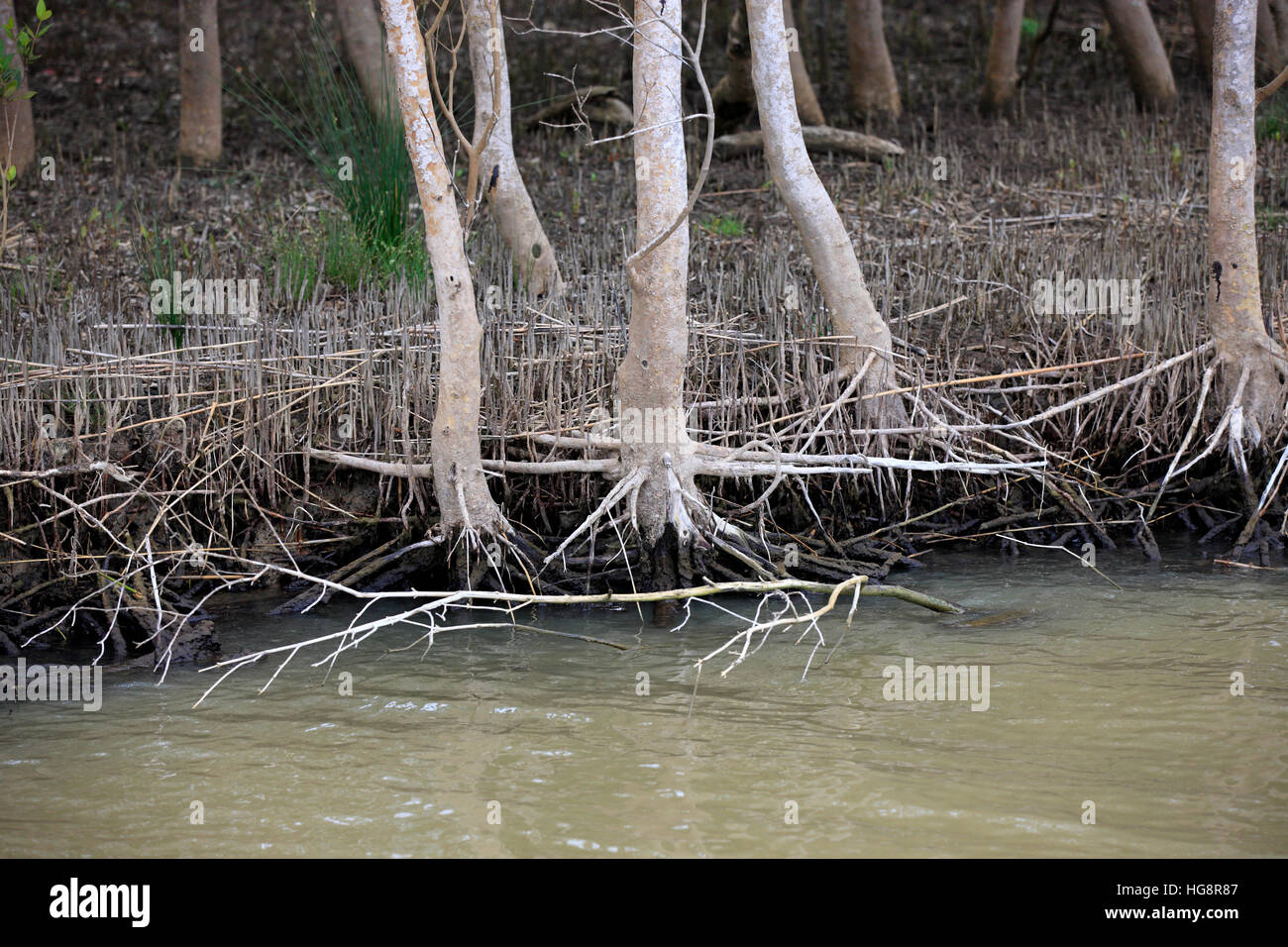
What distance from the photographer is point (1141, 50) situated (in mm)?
12633

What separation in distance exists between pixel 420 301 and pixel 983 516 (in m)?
3.15

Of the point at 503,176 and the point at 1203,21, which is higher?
the point at 1203,21

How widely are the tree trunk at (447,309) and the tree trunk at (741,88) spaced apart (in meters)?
6.56

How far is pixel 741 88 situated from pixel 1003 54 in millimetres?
3002

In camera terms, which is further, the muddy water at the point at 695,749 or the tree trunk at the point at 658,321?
the tree trunk at the point at 658,321

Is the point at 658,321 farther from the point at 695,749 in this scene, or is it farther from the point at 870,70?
the point at 870,70

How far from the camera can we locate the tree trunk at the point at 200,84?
1070 cm

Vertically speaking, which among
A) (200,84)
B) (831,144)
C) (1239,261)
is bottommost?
(1239,261)

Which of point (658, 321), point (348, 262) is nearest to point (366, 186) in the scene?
point (348, 262)

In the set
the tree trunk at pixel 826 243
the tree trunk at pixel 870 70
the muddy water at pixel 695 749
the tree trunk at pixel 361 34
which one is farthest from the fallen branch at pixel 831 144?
the muddy water at pixel 695 749

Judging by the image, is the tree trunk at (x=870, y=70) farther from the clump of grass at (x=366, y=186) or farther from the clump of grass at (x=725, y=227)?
the clump of grass at (x=366, y=186)

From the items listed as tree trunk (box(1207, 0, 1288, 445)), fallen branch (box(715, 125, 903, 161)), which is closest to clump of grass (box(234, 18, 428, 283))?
tree trunk (box(1207, 0, 1288, 445))

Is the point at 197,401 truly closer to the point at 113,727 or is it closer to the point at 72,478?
the point at 72,478

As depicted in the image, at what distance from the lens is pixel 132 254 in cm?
851
